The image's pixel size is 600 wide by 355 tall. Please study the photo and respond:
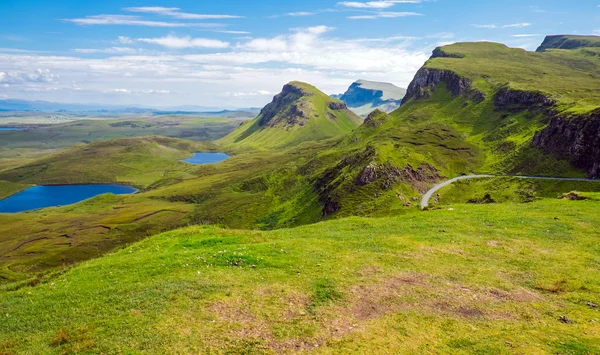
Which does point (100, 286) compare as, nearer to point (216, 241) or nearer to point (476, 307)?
point (216, 241)

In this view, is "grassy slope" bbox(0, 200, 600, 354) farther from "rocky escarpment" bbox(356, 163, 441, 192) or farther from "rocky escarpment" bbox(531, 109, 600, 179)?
"rocky escarpment" bbox(531, 109, 600, 179)

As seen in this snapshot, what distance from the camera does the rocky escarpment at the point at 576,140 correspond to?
112625mm

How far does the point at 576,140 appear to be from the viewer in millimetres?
122188

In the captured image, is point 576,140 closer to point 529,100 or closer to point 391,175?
point 391,175

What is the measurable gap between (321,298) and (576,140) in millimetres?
141787

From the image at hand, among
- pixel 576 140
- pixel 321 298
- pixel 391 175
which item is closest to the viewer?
pixel 321 298

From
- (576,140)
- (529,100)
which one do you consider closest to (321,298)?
(576,140)

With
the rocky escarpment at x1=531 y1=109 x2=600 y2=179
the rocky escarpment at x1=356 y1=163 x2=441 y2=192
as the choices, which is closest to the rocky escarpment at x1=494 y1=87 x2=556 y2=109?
the rocky escarpment at x1=531 y1=109 x2=600 y2=179

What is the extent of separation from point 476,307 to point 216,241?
24.3 meters

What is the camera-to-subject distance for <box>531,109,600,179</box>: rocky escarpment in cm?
11262

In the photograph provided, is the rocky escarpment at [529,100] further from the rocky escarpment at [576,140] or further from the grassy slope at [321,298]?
the grassy slope at [321,298]

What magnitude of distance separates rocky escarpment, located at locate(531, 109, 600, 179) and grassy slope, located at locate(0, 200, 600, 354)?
100059 mm

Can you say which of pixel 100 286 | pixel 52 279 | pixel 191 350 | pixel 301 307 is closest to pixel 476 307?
pixel 301 307

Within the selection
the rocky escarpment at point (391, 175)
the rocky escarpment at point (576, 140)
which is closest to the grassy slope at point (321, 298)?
the rocky escarpment at point (391, 175)
